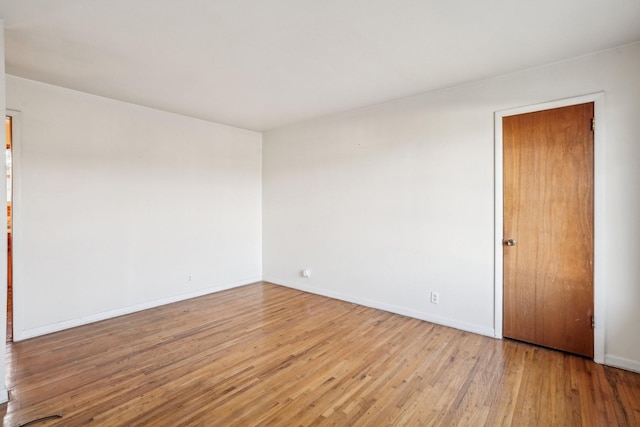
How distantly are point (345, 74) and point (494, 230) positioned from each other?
85.2 inches

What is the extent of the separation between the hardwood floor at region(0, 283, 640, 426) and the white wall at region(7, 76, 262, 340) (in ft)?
1.62

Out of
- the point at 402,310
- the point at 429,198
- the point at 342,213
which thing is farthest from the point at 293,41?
the point at 402,310

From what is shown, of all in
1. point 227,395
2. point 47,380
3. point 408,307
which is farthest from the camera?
point 408,307

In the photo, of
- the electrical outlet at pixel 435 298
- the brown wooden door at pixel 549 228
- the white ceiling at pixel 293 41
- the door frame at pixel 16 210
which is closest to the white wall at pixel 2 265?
the white ceiling at pixel 293 41

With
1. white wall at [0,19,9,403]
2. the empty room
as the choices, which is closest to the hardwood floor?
the empty room

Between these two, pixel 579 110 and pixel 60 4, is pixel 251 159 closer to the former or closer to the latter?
pixel 60 4

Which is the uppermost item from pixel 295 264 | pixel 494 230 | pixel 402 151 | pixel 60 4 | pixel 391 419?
pixel 60 4

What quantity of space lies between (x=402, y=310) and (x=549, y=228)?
1.81 metres

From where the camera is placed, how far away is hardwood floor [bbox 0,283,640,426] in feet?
6.67

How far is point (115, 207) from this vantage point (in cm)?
382

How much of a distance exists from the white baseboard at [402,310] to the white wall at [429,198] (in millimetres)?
16

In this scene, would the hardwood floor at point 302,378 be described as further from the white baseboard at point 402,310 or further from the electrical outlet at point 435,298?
the electrical outlet at point 435,298

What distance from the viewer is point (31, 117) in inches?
126

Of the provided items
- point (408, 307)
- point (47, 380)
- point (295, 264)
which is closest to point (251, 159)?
point (295, 264)
